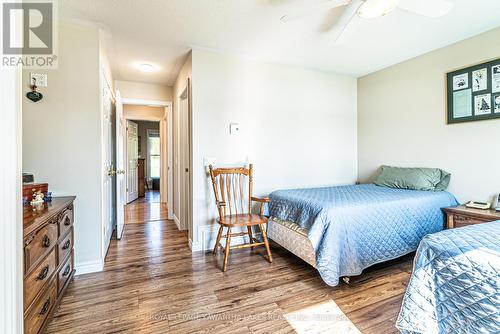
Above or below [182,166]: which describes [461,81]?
above

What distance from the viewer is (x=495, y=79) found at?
2.38 meters

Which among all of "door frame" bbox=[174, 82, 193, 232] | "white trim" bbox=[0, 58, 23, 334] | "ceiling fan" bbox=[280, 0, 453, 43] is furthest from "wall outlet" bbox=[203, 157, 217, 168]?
"white trim" bbox=[0, 58, 23, 334]

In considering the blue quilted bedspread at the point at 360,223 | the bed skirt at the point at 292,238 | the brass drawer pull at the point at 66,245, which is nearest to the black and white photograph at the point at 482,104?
the blue quilted bedspread at the point at 360,223

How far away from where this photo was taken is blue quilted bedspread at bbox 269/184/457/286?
1952mm

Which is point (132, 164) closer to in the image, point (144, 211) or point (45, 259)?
point (144, 211)

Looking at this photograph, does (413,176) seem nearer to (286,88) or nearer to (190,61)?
(286,88)

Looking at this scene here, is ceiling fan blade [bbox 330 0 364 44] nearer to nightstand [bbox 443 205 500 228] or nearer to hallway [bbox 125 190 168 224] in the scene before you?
nightstand [bbox 443 205 500 228]

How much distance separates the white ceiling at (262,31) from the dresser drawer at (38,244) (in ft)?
5.72

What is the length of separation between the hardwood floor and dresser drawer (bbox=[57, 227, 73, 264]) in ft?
1.09

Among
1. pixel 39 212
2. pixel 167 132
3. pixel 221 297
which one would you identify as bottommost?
pixel 221 297

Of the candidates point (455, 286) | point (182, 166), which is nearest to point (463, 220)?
point (455, 286)

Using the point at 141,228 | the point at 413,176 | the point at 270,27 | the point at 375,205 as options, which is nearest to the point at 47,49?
the point at 270,27

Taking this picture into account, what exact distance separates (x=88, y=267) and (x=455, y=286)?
271cm

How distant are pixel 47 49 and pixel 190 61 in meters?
1.30
